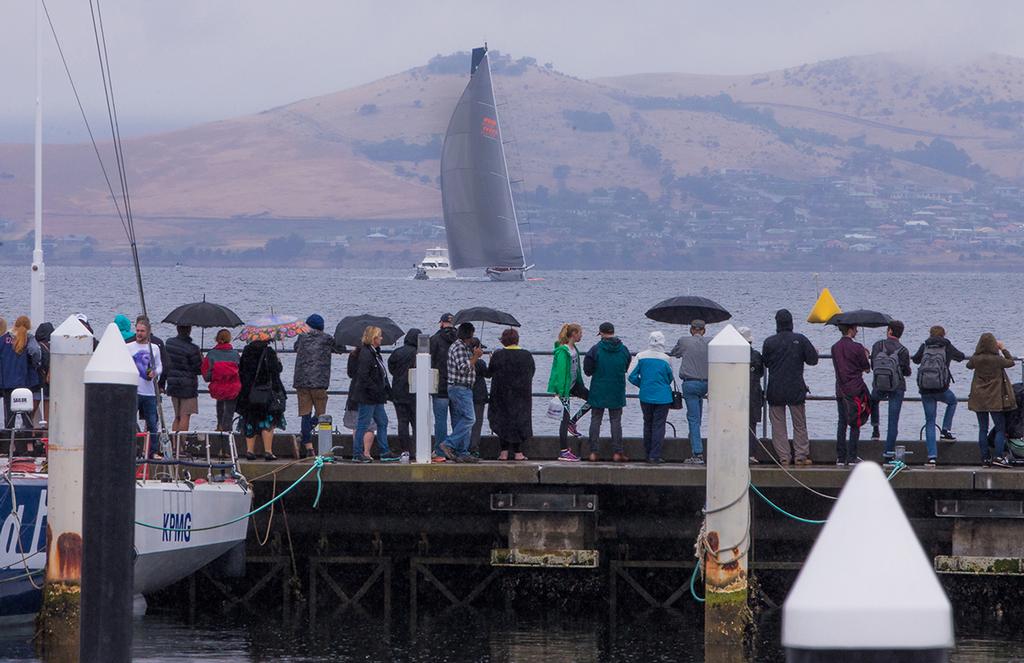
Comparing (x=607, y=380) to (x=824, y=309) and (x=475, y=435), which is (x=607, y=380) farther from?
(x=824, y=309)

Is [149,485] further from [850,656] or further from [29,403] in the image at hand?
[850,656]

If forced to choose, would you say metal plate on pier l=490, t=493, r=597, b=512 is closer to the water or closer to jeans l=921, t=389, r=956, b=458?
jeans l=921, t=389, r=956, b=458

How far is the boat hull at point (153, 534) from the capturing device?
14.0m

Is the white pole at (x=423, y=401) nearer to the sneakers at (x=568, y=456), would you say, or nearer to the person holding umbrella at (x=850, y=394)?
the sneakers at (x=568, y=456)

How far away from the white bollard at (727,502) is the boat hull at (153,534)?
15.8 ft

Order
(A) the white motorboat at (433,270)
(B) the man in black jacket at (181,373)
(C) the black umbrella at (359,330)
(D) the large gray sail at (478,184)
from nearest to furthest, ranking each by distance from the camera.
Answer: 1. (B) the man in black jacket at (181,373)
2. (C) the black umbrella at (359,330)
3. (D) the large gray sail at (478,184)
4. (A) the white motorboat at (433,270)

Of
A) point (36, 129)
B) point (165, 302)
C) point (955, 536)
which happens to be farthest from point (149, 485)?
point (165, 302)

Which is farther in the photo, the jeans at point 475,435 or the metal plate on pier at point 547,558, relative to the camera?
the jeans at point 475,435

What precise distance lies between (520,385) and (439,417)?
0.92 m

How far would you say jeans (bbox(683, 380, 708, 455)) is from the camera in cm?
1592

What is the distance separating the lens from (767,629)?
15297mm

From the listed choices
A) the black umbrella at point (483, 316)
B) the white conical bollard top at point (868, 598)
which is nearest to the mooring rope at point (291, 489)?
the black umbrella at point (483, 316)

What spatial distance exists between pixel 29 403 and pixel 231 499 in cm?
235

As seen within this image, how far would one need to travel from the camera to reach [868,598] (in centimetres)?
375
